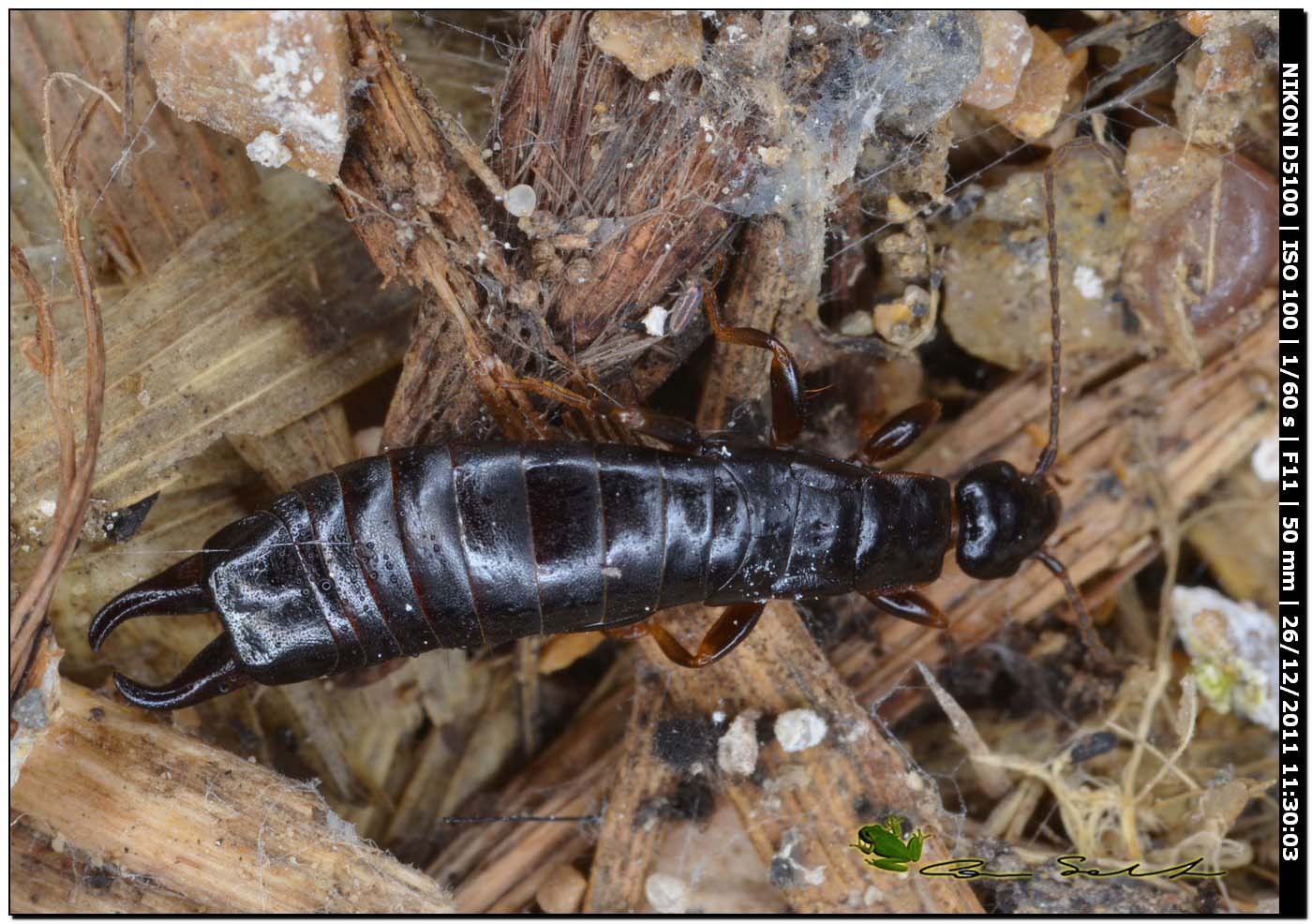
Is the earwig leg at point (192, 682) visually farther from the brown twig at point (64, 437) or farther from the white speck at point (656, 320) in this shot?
the white speck at point (656, 320)

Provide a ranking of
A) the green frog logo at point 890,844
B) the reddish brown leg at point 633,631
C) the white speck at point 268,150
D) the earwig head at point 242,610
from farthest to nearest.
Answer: the reddish brown leg at point 633,631
the green frog logo at point 890,844
the earwig head at point 242,610
the white speck at point 268,150

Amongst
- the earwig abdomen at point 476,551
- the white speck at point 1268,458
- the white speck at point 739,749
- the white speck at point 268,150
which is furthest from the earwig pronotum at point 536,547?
the white speck at point 1268,458

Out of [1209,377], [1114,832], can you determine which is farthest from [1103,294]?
[1114,832]

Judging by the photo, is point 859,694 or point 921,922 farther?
point 859,694

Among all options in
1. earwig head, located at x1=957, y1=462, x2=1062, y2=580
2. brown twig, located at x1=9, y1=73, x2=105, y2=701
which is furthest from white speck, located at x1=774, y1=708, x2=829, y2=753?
brown twig, located at x1=9, y1=73, x2=105, y2=701

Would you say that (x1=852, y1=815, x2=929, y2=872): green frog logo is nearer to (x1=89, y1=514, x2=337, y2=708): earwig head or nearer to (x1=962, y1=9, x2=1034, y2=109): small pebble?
(x1=89, y1=514, x2=337, y2=708): earwig head

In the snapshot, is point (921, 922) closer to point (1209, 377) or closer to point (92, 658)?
point (1209, 377)
